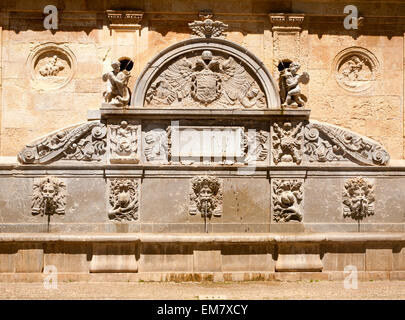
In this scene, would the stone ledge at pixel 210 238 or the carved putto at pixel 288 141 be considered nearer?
the stone ledge at pixel 210 238

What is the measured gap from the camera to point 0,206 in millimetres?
10273

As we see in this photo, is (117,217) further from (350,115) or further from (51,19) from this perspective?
(350,115)

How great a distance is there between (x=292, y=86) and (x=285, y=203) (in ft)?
6.50

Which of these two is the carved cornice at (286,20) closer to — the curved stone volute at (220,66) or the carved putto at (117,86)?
the curved stone volute at (220,66)

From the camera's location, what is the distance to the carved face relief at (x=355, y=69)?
11477 mm

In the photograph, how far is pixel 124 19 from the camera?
11141 millimetres

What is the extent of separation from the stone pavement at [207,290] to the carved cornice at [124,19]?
15.0 feet

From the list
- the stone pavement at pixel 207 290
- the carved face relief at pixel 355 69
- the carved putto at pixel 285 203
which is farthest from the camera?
the carved face relief at pixel 355 69

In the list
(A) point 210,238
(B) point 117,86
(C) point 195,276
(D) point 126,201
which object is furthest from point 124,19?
(C) point 195,276

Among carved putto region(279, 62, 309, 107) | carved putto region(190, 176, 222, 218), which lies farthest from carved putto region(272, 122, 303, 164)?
carved putto region(190, 176, 222, 218)

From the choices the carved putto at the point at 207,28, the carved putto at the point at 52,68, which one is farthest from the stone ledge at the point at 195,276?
the carved putto at the point at 207,28

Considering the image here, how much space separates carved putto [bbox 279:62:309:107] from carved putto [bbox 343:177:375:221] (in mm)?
1616

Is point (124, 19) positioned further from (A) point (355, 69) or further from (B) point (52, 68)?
(A) point (355, 69)

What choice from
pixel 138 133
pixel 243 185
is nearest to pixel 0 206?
pixel 138 133
